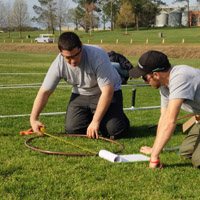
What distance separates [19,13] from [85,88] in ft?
272

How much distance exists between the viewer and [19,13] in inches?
3322

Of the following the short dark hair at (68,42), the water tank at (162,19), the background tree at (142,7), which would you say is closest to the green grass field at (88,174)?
the short dark hair at (68,42)

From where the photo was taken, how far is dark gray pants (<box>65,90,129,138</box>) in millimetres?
6051

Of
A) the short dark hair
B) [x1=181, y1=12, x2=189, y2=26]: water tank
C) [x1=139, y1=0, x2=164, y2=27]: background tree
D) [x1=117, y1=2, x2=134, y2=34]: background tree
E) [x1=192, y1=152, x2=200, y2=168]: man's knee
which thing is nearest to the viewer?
[x1=192, y1=152, x2=200, y2=168]: man's knee

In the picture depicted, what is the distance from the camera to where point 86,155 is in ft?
16.2

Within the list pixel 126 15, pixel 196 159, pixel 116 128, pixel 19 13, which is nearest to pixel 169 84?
pixel 196 159

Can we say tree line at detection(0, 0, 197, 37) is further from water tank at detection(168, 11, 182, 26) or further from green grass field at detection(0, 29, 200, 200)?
green grass field at detection(0, 29, 200, 200)

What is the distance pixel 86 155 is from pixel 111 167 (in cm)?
55

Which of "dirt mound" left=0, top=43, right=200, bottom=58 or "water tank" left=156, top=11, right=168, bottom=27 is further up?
"water tank" left=156, top=11, right=168, bottom=27

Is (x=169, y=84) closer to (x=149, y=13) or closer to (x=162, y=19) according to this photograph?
(x=149, y=13)

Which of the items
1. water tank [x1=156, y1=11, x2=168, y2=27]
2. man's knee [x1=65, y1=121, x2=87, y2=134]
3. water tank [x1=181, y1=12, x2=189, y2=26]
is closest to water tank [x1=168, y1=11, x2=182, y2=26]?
water tank [x1=181, y1=12, x2=189, y2=26]

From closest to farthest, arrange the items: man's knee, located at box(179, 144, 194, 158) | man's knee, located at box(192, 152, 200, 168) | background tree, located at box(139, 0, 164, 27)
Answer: man's knee, located at box(192, 152, 200, 168) < man's knee, located at box(179, 144, 194, 158) < background tree, located at box(139, 0, 164, 27)

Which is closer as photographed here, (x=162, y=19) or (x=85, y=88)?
(x=85, y=88)

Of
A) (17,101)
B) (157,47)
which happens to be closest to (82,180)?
(17,101)
